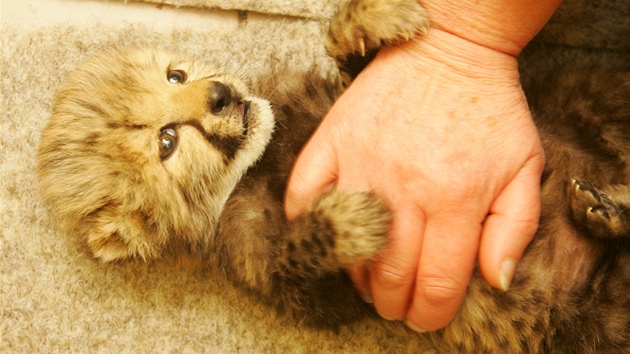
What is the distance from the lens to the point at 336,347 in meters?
1.79

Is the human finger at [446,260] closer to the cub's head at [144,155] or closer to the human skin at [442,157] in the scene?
the human skin at [442,157]

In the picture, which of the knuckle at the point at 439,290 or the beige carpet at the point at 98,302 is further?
the beige carpet at the point at 98,302

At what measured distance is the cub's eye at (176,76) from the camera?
1.53 m

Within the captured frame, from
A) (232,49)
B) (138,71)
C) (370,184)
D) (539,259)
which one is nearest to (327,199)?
(370,184)

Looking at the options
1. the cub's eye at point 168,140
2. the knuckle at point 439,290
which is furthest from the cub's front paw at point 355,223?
the cub's eye at point 168,140

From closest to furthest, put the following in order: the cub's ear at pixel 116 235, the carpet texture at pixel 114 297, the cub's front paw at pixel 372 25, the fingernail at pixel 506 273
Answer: the fingernail at pixel 506 273 < the cub's front paw at pixel 372 25 < the cub's ear at pixel 116 235 < the carpet texture at pixel 114 297

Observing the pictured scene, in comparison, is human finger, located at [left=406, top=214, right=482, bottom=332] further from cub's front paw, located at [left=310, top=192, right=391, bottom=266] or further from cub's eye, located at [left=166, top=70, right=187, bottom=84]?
cub's eye, located at [left=166, top=70, right=187, bottom=84]

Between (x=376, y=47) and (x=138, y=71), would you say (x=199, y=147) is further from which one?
(x=376, y=47)

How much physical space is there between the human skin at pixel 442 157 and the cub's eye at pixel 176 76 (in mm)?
486

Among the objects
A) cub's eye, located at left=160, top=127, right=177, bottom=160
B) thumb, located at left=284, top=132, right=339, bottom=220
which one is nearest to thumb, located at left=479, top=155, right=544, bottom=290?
thumb, located at left=284, top=132, right=339, bottom=220

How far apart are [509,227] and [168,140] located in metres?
0.93

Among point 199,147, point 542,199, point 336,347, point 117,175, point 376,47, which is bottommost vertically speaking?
point 336,347

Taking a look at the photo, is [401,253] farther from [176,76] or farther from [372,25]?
[176,76]

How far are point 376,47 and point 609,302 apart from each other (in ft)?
2.94
